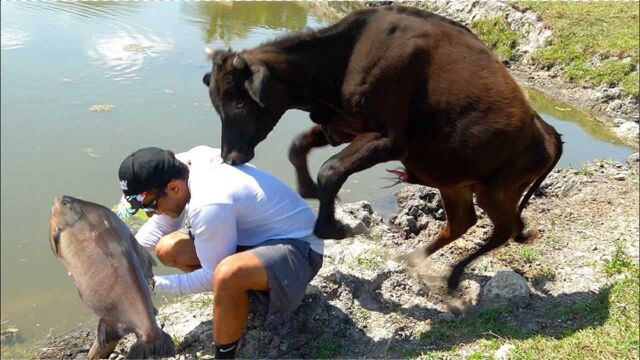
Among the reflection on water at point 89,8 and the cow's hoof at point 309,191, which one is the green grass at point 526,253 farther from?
the reflection on water at point 89,8

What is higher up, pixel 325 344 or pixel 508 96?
pixel 508 96

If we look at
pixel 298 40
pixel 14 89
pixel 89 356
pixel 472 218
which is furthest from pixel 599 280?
pixel 14 89

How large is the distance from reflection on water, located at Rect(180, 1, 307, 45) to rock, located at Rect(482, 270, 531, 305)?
10656 mm

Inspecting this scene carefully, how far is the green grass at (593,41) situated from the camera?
34.9ft

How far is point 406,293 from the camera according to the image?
4.56 metres

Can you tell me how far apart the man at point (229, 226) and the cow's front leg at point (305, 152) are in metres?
0.66

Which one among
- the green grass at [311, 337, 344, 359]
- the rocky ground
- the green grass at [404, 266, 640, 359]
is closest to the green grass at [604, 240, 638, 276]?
the rocky ground

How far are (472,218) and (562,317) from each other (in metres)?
0.92

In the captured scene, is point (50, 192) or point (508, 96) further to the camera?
point (50, 192)

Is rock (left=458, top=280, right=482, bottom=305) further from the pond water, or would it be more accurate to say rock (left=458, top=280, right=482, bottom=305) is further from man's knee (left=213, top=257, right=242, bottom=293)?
the pond water

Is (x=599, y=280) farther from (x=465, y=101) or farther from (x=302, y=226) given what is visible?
(x=302, y=226)

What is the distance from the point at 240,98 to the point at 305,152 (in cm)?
74

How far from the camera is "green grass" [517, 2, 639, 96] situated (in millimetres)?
10641

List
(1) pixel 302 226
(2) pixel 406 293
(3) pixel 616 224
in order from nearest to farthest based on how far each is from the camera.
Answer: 1. (1) pixel 302 226
2. (2) pixel 406 293
3. (3) pixel 616 224
